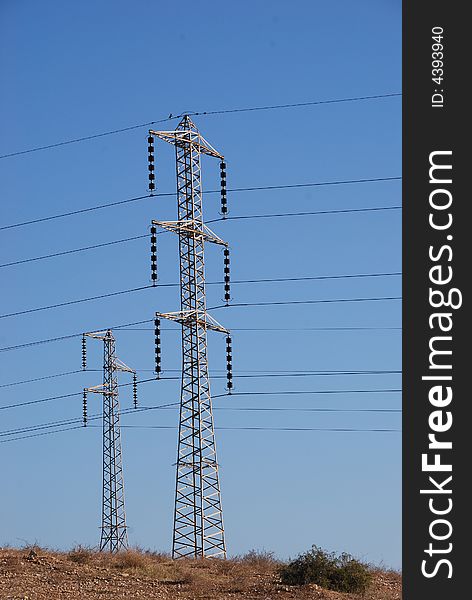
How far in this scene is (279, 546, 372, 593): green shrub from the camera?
46.0 meters

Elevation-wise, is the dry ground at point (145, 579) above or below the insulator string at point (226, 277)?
below

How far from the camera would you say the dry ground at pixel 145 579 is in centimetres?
4344

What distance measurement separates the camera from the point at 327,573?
46781 mm

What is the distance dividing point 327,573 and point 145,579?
7279 millimetres

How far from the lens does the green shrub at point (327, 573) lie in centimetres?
4603

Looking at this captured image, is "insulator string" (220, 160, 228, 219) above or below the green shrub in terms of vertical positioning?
above

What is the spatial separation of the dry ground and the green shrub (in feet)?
1.91

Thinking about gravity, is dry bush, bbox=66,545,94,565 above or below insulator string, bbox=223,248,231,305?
below

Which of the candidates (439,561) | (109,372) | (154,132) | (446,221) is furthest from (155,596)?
(109,372)

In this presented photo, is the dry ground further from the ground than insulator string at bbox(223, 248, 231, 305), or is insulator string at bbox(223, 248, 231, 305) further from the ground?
insulator string at bbox(223, 248, 231, 305)

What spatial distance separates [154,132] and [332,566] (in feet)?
78.1

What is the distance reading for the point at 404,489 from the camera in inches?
1092

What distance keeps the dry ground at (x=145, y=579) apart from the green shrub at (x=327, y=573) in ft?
1.91

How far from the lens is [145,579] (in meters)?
46.7
